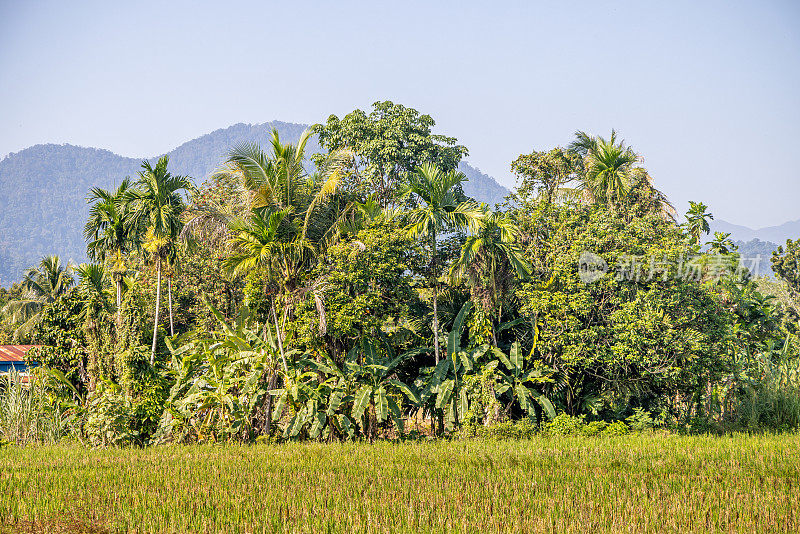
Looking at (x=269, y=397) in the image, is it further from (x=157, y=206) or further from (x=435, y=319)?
(x=157, y=206)

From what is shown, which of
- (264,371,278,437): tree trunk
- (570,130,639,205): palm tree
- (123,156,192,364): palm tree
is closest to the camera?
(264,371,278,437): tree trunk

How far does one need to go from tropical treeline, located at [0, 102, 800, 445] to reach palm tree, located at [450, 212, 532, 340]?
49mm

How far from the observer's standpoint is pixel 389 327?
50.4ft

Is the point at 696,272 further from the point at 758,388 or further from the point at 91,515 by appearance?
the point at 91,515

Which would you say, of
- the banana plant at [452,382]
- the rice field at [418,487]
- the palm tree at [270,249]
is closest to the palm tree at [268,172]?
the palm tree at [270,249]

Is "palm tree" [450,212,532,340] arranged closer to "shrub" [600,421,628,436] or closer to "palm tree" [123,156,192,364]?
"shrub" [600,421,628,436]

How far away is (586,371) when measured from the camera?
15.2 meters

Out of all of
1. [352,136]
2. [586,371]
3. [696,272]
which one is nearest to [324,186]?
[352,136]

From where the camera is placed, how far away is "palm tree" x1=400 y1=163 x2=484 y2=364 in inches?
574

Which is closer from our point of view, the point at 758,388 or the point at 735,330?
the point at 758,388

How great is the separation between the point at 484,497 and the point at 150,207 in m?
10.3

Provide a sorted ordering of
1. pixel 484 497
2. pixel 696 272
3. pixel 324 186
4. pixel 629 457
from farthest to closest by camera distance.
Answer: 1. pixel 696 272
2. pixel 324 186
3. pixel 629 457
4. pixel 484 497

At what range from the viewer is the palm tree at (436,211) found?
14.6 metres

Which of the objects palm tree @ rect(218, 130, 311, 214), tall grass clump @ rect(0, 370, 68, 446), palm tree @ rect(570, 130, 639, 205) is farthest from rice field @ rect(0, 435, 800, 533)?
palm tree @ rect(570, 130, 639, 205)
